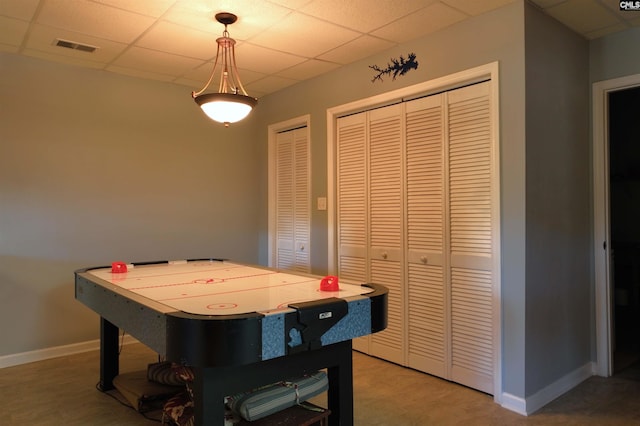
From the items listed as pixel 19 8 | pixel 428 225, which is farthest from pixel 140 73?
pixel 428 225

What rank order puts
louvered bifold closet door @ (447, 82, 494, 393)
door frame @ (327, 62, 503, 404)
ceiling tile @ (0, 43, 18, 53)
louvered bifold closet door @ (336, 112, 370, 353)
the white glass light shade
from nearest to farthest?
the white glass light shade → door frame @ (327, 62, 503, 404) → louvered bifold closet door @ (447, 82, 494, 393) → ceiling tile @ (0, 43, 18, 53) → louvered bifold closet door @ (336, 112, 370, 353)

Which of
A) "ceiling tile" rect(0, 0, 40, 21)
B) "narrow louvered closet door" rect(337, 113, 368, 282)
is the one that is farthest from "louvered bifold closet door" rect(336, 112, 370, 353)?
"ceiling tile" rect(0, 0, 40, 21)

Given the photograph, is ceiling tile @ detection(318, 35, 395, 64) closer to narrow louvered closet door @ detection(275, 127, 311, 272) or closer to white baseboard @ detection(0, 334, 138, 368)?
narrow louvered closet door @ detection(275, 127, 311, 272)

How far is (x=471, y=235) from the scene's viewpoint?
290 cm

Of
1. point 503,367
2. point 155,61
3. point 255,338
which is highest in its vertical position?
point 155,61

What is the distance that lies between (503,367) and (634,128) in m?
3.36

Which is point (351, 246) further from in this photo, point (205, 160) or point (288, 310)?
point (288, 310)

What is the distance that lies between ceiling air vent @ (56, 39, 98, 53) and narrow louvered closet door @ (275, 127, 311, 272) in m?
1.88

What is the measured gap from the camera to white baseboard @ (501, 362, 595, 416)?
8.44ft

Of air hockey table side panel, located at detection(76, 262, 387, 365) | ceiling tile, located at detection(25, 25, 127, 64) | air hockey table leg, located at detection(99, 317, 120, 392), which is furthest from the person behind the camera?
ceiling tile, located at detection(25, 25, 127, 64)

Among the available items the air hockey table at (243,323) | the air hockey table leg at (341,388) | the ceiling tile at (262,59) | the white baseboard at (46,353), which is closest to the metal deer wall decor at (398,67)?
the ceiling tile at (262,59)

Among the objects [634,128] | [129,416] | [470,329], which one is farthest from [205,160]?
[634,128]

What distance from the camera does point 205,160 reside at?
448 centimetres

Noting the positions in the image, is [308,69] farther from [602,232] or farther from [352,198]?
[602,232]
